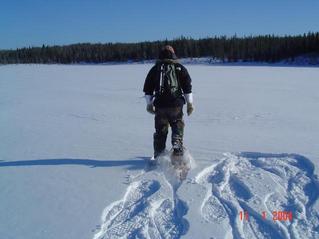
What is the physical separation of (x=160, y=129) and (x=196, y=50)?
77.0 metres

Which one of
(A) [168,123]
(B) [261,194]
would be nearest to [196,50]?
(A) [168,123]

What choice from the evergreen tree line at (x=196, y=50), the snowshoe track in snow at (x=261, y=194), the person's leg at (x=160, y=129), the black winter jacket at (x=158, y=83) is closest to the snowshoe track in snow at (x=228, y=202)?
the snowshoe track in snow at (x=261, y=194)

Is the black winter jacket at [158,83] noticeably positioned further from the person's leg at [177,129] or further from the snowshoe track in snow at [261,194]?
the snowshoe track in snow at [261,194]

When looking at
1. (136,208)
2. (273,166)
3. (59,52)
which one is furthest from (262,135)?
(59,52)

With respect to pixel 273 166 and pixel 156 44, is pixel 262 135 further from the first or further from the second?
pixel 156 44

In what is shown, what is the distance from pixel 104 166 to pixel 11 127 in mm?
4578

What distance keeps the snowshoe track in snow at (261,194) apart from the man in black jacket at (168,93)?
2.98 feet

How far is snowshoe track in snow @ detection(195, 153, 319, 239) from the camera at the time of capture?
11.4 feet

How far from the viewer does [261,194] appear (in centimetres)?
421

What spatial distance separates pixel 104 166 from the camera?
5410 millimetres

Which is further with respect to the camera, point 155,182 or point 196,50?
point 196,50

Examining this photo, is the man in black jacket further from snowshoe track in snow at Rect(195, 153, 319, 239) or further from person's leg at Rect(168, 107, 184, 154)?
snowshoe track in snow at Rect(195, 153, 319, 239)
